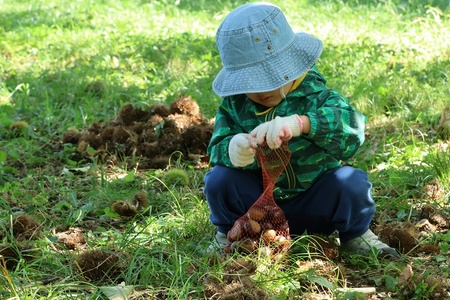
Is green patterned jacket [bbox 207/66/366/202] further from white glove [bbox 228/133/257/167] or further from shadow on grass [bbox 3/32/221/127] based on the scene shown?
shadow on grass [bbox 3/32/221/127]

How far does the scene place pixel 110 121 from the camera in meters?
5.14

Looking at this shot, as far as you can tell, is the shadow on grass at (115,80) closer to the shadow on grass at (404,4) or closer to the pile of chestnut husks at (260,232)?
the shadow on grass at (404,4)

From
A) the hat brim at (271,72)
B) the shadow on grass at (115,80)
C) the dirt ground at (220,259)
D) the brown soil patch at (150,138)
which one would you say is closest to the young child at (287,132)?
the hat brim at (271,72)

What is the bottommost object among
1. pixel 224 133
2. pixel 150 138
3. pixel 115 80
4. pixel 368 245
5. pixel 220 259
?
pixel 115 80

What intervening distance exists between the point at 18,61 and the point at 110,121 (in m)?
2.25

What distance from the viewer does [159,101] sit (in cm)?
573

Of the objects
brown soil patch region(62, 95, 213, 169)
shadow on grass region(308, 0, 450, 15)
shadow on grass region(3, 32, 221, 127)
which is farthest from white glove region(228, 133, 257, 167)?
shadow on grass region(308, 0, 450, 15)

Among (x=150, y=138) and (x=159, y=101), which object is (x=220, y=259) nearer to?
(x=150, y=138)

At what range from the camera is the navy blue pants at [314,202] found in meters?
3.19

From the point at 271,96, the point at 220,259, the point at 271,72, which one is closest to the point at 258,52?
the point at 271,72

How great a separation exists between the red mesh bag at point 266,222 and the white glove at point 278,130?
10cm

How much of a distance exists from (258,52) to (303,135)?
1.19ft

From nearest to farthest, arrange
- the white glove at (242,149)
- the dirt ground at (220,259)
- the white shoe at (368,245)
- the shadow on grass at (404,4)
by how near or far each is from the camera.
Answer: the dirt ground at (220,259), the white glove at (242,149), the white shoe at (368,245), the shadow on grass at (404,4)

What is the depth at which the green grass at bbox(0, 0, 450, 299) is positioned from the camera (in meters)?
2.98
